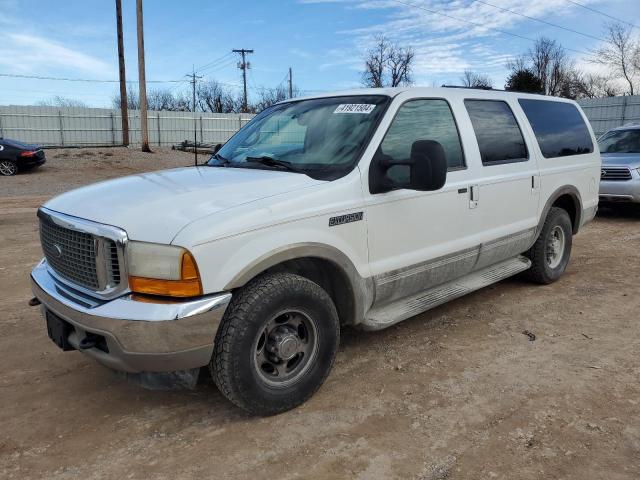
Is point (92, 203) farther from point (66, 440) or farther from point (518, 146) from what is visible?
point (518, 146)

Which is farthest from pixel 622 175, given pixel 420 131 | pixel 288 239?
pixel 288 239

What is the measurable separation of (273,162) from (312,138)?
34 centimetres

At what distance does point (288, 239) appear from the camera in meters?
3.02

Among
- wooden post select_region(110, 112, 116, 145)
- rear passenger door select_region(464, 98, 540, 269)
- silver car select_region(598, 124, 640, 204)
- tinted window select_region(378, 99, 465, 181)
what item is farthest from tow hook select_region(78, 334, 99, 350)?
wooden post select_region(110, 112, 116, 145)

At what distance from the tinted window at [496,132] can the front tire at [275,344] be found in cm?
218

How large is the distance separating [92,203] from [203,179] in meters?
0.70

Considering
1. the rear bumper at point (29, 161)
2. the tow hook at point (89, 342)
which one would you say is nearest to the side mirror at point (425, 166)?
the tow hook at point (89, 342)

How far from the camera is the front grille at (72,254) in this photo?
9.37 feet

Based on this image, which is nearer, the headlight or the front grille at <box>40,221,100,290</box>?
the headlight

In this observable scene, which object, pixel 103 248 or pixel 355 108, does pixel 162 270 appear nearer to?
pixel 103 248

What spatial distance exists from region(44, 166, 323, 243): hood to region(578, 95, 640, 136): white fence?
93.8ft

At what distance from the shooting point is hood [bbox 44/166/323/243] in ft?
8.91

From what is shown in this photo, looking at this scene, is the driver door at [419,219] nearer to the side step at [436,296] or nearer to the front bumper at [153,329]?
the side step at [436,296]

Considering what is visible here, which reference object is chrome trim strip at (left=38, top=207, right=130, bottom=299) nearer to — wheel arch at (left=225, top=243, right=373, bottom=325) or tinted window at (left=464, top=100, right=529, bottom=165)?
wheel arch at (left=225, top=243, right=373, bottom=325)
